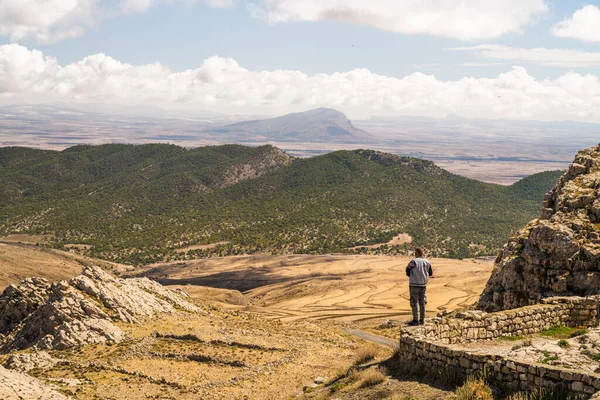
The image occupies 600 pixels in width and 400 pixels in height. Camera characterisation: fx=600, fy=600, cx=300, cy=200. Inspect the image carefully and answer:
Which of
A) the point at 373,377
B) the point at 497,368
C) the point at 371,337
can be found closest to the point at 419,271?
the point at 373,377

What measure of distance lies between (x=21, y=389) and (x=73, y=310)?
15616mm

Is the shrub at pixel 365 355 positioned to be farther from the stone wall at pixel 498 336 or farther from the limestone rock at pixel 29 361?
the limestone rock at pixel 29 361

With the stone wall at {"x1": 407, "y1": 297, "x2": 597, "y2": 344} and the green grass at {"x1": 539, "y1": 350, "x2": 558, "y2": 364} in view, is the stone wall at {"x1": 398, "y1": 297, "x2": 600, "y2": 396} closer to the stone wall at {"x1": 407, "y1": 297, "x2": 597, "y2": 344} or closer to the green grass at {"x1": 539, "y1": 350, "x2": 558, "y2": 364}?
the stone wall at {"x1": 407, "y1": 297, "x2": 597, "y2": 344}

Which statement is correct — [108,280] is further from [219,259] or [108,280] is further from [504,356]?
[219,259]

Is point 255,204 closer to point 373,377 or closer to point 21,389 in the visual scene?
point 21,389

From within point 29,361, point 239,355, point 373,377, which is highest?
point 373,377

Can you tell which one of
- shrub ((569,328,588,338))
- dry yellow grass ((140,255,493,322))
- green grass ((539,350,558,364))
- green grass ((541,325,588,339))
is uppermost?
green grass ((539,350,558,364))

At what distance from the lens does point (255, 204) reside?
14488 centimetres

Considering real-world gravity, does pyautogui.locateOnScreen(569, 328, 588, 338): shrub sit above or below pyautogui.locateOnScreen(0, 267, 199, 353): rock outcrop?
above

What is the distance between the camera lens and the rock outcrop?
33.5m

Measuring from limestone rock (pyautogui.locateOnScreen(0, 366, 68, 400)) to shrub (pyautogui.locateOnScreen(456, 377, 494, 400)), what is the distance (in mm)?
14222

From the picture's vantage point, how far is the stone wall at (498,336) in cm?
1183

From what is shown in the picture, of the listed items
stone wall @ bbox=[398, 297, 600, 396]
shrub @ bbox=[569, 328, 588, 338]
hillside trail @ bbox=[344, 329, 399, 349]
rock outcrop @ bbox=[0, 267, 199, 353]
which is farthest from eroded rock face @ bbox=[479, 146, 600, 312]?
rock outcrop @ bbox=[0, 267, 199, 353]

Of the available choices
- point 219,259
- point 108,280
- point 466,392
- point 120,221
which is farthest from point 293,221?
point 466,392
